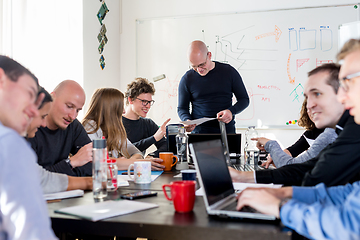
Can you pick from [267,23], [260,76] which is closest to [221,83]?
[260,76]

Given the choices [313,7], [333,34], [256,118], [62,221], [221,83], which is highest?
[313,7]

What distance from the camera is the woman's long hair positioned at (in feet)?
7.29

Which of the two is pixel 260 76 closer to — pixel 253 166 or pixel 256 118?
pixel 256 118

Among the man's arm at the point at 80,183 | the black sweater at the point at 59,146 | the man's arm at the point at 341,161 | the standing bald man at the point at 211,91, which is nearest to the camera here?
the man's arm at the point at 341,161

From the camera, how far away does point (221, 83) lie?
311 cm

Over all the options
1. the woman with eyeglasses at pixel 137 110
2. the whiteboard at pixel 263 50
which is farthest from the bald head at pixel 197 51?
the whiteboard at pixel 263 50

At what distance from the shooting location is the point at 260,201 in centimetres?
93

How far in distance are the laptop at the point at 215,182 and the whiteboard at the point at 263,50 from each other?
2.84m

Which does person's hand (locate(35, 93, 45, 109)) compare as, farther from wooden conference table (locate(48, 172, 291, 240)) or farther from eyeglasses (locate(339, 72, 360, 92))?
eyeglasses (locate(339, 72, 360, 92))

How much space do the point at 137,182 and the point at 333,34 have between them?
308 cm

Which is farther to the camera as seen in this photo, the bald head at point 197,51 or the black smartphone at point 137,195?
the bald head at point 197,51

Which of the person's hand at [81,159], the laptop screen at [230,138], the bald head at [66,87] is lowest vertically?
the person's hand at [81,159]

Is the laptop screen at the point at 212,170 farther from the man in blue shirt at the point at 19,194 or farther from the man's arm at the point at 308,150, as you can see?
the man's arm at the point at 308,150

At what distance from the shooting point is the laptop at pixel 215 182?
0.92m
